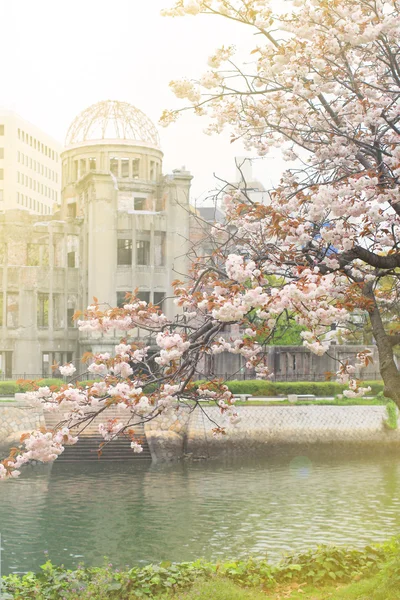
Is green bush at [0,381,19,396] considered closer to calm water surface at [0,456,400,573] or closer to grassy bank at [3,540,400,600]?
calm water surface at [0,456,400,573]

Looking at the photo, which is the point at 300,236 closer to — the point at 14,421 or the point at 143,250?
the point at 14,421

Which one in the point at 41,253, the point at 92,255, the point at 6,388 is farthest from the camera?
the point at 41,253

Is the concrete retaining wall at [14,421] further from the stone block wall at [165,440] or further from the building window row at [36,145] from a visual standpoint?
the building window row at [36,145]

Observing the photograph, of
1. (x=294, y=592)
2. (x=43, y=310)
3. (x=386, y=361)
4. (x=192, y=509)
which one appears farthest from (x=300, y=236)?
A: (x=43, y=310)

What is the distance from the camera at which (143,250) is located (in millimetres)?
60844

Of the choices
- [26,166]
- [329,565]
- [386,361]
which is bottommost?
[329,565]

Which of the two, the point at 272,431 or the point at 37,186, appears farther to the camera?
the point at 37,186

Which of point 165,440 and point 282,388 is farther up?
point 282,388

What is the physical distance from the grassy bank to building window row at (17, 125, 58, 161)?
357 feet

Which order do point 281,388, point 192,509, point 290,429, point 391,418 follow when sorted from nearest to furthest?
point 192,509
point 290,429
point 391,418
point 281,388

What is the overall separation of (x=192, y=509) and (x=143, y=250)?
32.0 metres

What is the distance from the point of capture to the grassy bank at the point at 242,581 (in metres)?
12.4

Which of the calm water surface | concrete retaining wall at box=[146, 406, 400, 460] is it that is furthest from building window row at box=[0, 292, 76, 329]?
the calm water surface

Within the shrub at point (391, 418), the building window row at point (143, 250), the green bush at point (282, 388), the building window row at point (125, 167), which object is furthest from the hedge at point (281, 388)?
the building window row at point (125, 167)
